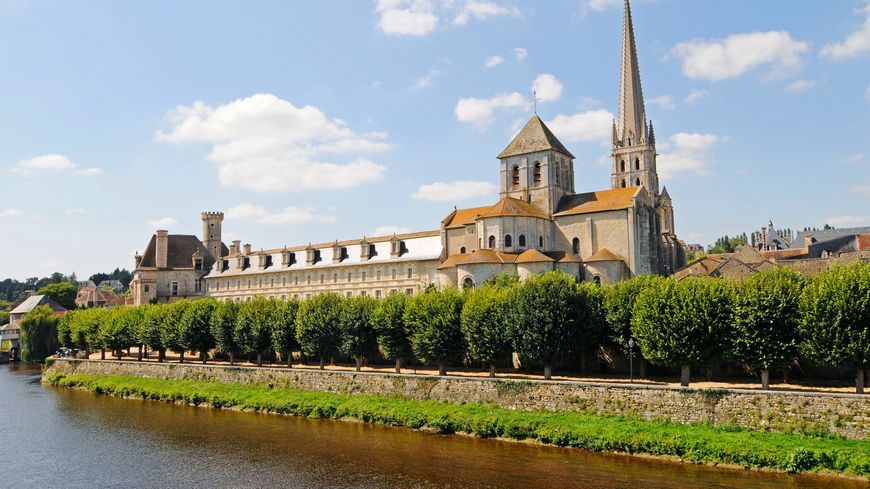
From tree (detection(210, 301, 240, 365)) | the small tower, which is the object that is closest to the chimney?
Answer: the small tower

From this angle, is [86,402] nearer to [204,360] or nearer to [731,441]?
[204,360]

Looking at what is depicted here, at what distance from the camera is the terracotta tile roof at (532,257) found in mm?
50188

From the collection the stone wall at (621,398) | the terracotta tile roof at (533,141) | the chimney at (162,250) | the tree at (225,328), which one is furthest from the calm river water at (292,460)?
the chimney at (162,250)

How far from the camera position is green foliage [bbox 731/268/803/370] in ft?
93.6

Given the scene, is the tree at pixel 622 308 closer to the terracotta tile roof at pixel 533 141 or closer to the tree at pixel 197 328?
the terracotta tile roof at pixel 533 141

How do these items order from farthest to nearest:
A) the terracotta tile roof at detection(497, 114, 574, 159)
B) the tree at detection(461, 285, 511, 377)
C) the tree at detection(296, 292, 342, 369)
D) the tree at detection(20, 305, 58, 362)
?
the tree at detection(20, 305, 58, 362) → the terracotta tile roof at detection(497, 114, 574, 159) → the tree at detection(296, 292, 342, 369) → the tree at detection(461, 285, 511, 377)

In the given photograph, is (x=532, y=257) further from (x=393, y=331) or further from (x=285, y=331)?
(x=285, y=331)

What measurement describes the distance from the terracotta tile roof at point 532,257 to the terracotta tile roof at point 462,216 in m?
8.30

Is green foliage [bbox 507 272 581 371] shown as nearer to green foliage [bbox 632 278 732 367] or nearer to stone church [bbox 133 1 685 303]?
green foliage [bbox 632 278 732 367]

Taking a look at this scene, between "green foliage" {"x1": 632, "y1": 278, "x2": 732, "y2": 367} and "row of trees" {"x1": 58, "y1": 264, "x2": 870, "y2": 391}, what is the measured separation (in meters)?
0.05

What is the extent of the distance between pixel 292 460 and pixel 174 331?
29281mm

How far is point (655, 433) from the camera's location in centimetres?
2636

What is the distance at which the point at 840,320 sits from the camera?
2694cm

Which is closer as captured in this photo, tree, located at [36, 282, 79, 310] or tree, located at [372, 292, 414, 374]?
tree, located at [372, 292, 414, 374]
